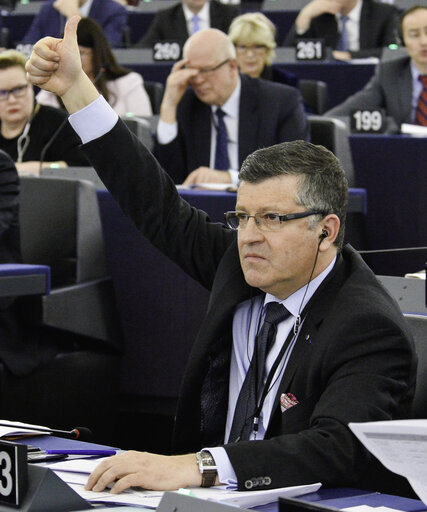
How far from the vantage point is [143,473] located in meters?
1.81

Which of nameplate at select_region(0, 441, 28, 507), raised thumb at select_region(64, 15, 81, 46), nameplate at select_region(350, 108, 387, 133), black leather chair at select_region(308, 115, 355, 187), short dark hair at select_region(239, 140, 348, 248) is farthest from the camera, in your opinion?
nameplate at select_region(350, 108, 387, 133)

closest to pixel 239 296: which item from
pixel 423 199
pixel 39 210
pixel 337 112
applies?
pixel 39 210

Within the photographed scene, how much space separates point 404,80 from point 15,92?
226cm

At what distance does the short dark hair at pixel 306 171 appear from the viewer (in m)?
2.17

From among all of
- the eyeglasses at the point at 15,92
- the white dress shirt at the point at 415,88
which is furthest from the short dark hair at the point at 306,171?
the white dress shirt at the point at 415,88

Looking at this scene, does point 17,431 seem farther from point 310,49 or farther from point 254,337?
point 310,49

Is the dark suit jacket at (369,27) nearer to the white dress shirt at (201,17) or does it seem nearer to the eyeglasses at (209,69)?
the white dress shirt at (201,17)

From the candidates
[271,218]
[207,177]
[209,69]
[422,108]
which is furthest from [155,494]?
[422,108]

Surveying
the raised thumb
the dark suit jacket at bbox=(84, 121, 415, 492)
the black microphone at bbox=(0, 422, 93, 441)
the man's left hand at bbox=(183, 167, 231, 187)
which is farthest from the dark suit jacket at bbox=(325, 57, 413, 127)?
the black microphone at bbox=(0, 422, 93, 441)

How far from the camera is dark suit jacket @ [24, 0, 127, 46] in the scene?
345 inches

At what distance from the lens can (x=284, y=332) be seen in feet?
7.36

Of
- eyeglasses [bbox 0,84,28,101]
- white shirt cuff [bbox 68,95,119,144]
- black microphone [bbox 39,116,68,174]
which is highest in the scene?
white shirt cuff [bbox 68,95,119,144]

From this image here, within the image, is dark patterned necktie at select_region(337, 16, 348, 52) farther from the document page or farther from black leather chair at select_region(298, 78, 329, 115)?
the document page

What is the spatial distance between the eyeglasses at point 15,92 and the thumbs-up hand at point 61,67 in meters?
2.80
